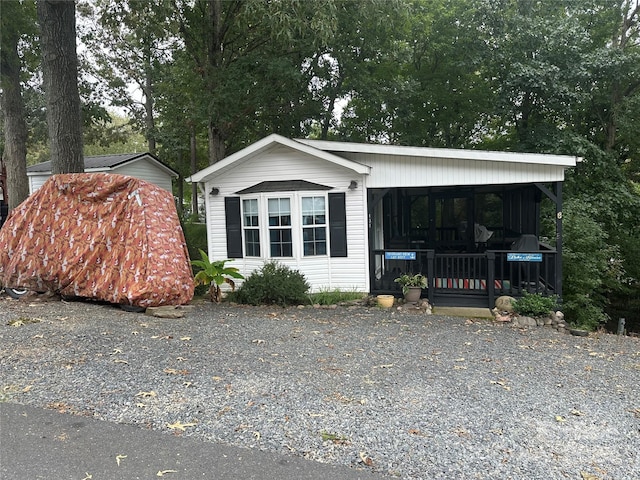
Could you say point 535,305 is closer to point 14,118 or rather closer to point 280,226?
point 280,226

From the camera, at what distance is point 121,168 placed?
54.9 ft

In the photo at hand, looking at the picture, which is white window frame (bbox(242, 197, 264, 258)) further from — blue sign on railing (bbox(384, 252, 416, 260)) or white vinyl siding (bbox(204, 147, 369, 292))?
blue sign on railing (bbox(384, 252, 416, 260))

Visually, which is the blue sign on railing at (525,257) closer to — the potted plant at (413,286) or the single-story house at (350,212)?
the single-story house at (350,212)

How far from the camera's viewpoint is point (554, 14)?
14656mm

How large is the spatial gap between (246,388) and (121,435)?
120cm

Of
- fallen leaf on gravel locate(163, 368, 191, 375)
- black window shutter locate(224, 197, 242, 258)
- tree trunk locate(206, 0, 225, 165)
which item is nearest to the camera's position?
fallen leaf on gravel locate(163, 368, 191, 375)

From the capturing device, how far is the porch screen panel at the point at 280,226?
9.83 m

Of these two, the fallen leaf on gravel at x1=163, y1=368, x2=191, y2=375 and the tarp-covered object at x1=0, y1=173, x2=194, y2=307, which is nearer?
the fallen leaf on gravel at x1=163, y1=368, x2=191, y2=375

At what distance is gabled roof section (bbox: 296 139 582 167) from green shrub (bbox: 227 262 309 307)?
2.75 metres

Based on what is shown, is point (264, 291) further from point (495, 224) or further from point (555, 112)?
point (555, 112)

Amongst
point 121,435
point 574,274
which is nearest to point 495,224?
point 574,274

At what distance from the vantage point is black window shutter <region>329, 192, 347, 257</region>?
31.6 feet

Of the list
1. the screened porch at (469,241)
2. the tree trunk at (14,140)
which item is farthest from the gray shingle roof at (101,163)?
the screened porch at (469,241)

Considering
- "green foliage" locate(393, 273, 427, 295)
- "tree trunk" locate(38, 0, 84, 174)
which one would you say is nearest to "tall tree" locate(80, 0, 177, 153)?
"tree trunk" locate(38, 0, 84, 174)
